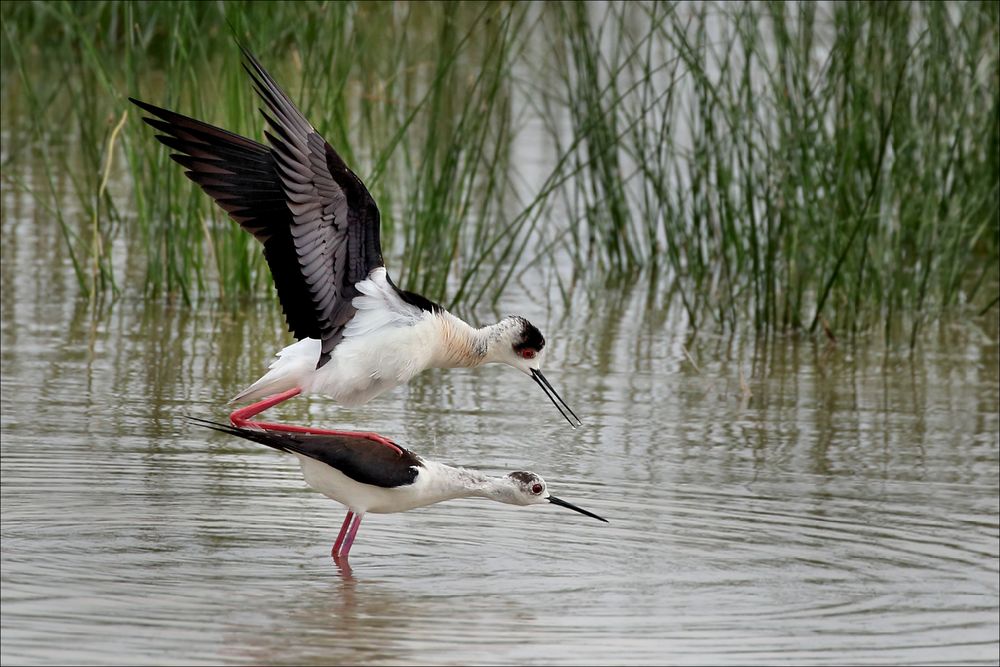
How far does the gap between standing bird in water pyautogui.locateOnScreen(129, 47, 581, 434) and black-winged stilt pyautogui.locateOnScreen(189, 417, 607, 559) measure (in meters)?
0.10

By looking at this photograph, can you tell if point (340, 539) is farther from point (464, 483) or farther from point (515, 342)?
point (515, 342)

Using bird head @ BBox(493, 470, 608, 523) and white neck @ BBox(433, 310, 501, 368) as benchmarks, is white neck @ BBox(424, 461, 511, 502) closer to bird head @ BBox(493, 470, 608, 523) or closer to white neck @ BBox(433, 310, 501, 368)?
bird head @ BBox(493, 470, 608, 523)

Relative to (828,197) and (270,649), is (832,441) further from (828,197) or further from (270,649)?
(270,649)

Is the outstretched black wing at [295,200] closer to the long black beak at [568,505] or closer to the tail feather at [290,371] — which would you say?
the tail feather at [290,371]

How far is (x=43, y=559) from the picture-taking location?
5047 millimetres

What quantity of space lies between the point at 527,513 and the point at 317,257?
1.48 metres

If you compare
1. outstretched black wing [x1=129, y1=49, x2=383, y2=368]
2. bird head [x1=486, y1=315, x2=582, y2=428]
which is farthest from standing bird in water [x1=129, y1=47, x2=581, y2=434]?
bird head [x1=486, y1=315, x2=582, y2=428]

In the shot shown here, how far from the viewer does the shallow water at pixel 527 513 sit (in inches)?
182

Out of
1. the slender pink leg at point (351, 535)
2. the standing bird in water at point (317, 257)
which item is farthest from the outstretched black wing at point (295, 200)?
the slender pink leg at point (351, 535)

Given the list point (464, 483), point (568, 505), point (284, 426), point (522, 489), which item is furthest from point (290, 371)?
point (568, 505)

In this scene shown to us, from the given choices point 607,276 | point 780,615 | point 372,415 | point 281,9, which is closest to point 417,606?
point 780,615

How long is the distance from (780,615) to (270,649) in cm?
134

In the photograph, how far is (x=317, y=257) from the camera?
15.6 ft

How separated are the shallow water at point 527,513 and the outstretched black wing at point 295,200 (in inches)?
29.0
